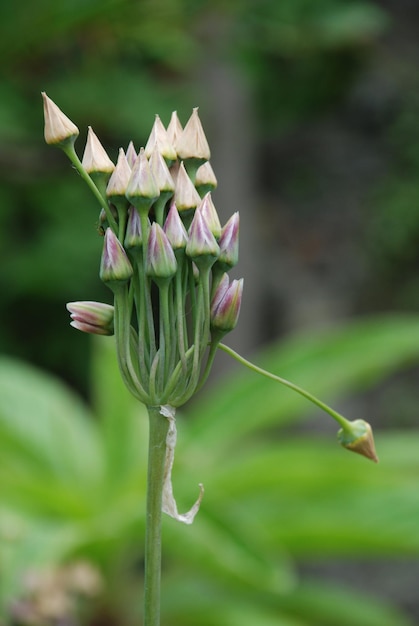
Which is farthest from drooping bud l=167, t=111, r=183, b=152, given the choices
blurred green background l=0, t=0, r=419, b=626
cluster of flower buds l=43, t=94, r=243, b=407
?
blurred green background l=0, t=0, r=419, b=626

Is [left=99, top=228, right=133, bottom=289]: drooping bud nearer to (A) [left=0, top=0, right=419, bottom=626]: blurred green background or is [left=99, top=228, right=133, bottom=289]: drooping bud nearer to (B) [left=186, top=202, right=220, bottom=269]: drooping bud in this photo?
(B) [left=186, top=202, right=220, bottom=269]: drooping bud

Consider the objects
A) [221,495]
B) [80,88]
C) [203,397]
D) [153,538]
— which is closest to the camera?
[153,538]

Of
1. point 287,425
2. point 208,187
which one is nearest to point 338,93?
point 287,425

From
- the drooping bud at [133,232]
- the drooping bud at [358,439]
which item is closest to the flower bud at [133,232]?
the drooping bud at [133,232]

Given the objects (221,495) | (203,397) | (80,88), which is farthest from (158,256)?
(203,397)

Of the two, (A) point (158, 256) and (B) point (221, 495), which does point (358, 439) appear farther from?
(B) point (221, 495)

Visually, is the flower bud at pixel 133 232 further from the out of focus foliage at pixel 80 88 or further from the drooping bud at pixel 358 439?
the out of focus foliage at pixel 80 88

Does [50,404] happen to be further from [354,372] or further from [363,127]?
[363,127]
